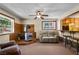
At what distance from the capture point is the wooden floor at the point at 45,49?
2.02m

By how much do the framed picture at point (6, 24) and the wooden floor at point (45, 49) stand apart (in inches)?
16.7

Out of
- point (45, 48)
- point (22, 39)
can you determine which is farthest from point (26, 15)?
point (45, 48)

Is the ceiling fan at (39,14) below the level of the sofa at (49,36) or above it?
above

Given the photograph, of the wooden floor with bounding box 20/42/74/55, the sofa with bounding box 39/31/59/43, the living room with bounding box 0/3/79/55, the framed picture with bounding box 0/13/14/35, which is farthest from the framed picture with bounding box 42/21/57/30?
the framed picture with bounding box 0/13/14/35

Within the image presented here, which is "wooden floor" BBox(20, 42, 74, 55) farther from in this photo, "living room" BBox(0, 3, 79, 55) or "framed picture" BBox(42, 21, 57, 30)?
"framed picture" BBox(42, 21, 57, 30)

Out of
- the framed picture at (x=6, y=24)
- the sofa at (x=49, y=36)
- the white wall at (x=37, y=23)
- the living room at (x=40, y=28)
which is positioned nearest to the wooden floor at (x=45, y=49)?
the living room at (x=40, y=28)

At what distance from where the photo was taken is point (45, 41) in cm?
241

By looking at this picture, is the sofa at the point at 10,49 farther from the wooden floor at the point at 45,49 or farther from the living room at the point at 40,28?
the wooden floor at the point at 45,49

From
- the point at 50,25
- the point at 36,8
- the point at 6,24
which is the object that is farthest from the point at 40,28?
the point at 6,24

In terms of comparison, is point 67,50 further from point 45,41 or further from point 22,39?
point 22,39

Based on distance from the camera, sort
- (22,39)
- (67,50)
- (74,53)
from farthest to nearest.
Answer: (22,39) < (67,50) < (74,53)

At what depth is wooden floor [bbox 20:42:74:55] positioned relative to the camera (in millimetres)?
2020

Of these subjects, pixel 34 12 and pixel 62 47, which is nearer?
pixel 34 12
